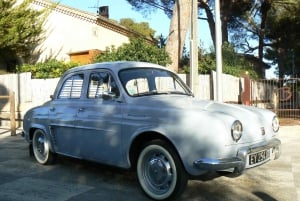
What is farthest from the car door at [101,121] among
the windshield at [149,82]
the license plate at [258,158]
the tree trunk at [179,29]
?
the tree trunk at [179,29]

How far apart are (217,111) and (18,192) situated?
9.47ft

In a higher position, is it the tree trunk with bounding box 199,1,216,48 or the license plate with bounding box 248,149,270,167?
the tree trunk with bounding box 199,1,216,48

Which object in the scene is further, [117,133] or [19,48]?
[19,48]

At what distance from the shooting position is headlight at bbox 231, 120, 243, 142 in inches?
218

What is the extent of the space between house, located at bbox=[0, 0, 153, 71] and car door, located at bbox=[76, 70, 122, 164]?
563 inches

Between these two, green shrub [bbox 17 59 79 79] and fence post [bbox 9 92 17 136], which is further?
green shrub [bbox 17 59 79 79]

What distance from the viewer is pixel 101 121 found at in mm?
6699

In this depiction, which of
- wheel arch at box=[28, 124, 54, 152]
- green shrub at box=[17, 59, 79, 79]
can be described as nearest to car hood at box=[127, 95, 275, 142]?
wheel arch at box=[28, 124, 54, 152]

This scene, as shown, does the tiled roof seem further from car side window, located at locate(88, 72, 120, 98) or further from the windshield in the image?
the windshield

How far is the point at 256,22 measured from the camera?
3328 centimetres

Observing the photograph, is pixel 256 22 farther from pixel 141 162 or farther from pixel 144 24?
pixel 141 162

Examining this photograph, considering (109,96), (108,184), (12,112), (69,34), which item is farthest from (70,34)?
(108,184)

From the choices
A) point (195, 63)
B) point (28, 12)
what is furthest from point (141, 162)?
point (28, 12)

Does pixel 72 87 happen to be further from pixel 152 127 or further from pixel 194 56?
pixel 194 56
